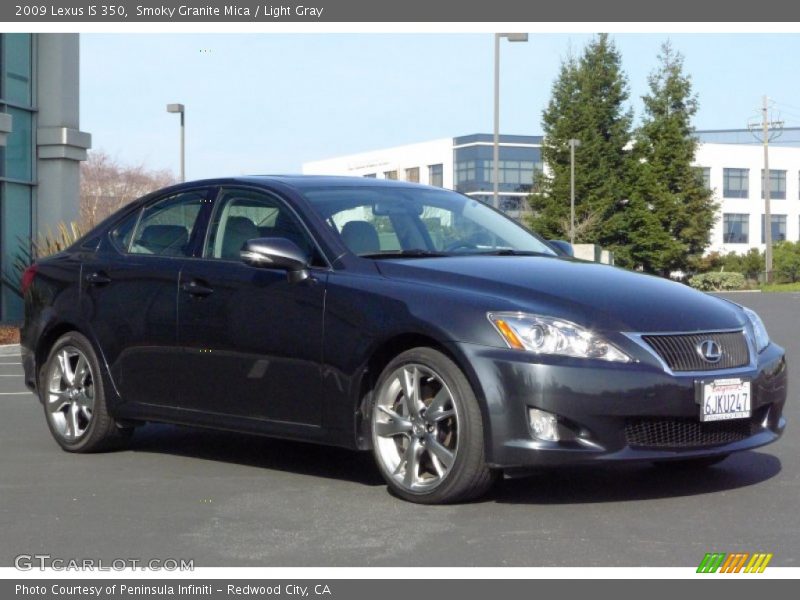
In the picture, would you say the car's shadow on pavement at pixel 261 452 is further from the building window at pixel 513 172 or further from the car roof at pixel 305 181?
the building window at pixel 513 172

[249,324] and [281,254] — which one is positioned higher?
[281,254]

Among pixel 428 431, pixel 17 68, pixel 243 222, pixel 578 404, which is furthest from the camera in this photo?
pixel 17 68

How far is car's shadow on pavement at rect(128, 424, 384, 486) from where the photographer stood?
26.0ft

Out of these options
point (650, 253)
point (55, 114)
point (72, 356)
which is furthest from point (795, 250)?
point (72, 356)

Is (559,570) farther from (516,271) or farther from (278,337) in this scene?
(278,337)

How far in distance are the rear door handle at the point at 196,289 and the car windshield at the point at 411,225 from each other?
77 cm

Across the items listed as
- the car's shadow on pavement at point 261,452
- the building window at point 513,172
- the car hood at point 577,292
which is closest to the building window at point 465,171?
the building window at point 513,172

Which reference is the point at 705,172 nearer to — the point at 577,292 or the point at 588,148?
the point at 588,148

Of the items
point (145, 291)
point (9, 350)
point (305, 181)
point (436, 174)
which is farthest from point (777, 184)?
point (145, 291)

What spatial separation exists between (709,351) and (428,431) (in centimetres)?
139

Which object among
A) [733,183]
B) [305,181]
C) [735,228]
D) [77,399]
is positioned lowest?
[77,399]

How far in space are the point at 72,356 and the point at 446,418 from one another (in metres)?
3.13

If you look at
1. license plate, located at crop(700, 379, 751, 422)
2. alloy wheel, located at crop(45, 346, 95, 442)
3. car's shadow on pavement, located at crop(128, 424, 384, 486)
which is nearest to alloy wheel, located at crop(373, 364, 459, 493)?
car's shadow on pavement, located at crop(128, 424, 384, 486)

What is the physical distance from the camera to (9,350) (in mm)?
19656
